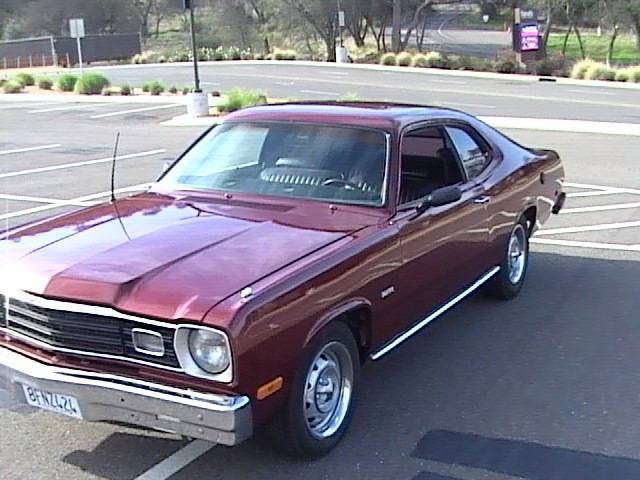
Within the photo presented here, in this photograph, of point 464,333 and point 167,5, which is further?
point 167,5

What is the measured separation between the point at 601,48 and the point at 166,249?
210 feet

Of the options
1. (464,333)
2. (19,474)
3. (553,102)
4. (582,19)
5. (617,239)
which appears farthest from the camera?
(582,19)

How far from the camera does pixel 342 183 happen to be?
211 inches

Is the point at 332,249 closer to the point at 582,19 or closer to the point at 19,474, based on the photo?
the point at 19,474

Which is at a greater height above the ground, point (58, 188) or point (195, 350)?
point (195, 350)

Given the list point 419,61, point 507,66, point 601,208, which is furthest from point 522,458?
point 419,61

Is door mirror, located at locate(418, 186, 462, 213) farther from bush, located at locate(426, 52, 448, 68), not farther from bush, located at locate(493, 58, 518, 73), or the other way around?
bush, located at locate(426, 52, 448, 68)

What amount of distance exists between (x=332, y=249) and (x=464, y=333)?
81.5 inches

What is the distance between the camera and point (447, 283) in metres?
5.75

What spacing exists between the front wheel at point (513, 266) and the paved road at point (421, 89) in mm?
16054

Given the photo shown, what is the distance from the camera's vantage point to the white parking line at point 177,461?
14.1ft

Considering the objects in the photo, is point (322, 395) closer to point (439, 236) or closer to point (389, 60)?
point (439, 236)

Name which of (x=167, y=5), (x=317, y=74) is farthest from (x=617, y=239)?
(x=167, y=5)

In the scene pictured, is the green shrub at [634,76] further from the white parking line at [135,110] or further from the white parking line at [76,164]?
the white parking line at [76,164]
